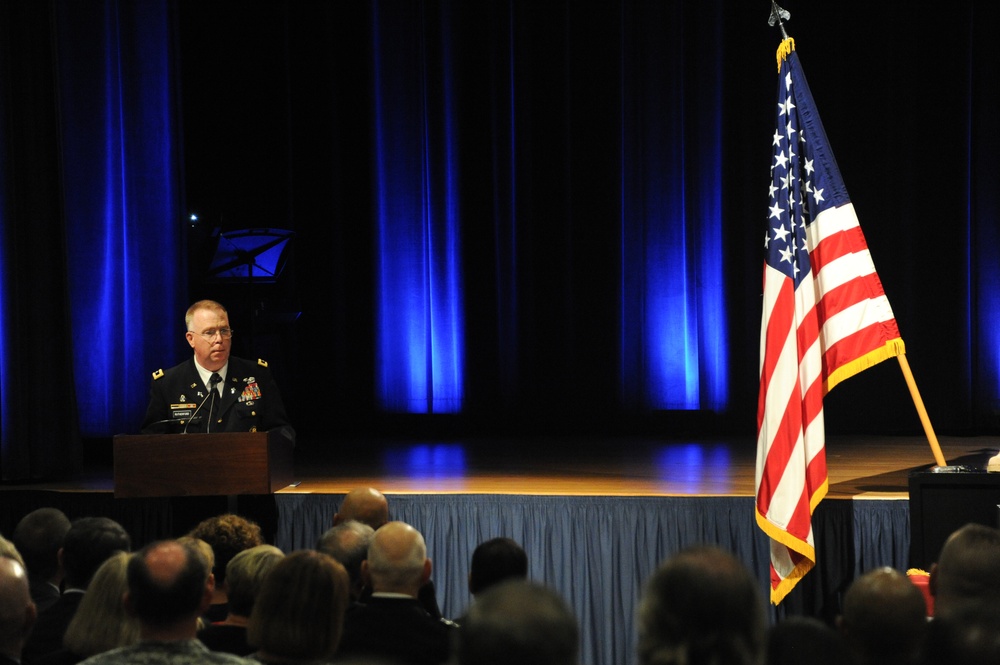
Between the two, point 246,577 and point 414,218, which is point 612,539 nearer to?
point 246,577

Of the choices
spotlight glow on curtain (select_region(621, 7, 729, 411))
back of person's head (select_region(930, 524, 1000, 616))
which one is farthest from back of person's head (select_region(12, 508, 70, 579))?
spotlight glow on curtain (select_region(621, 7, 729, 411))

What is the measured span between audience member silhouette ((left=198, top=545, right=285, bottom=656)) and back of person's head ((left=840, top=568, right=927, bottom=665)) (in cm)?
154

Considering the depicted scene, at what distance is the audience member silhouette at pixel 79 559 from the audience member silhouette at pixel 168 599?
2.47 ft

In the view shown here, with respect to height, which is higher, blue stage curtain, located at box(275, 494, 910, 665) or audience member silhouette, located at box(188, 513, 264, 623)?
audience member silhouette, located at box(188, 513, 264, 623)

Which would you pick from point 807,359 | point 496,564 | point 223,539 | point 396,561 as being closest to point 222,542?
point 223,539

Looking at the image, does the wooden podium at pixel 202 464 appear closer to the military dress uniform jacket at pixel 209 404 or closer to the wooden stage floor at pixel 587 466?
the military dress uniform jacket at pixel 209 404

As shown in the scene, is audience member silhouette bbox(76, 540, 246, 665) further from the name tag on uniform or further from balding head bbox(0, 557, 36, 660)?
the name tag on uniform

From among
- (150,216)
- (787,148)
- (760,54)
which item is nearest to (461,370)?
(150,216)

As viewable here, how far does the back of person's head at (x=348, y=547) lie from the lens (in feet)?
12.1

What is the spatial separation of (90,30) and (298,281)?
101 inches

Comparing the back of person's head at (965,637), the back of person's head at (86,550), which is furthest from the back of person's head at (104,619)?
the back of person's head at (965,637)

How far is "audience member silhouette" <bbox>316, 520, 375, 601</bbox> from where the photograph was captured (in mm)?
3697

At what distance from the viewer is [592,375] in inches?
371

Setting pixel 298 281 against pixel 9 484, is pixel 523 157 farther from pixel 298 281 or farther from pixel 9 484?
pixel 9 484
